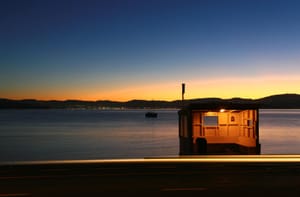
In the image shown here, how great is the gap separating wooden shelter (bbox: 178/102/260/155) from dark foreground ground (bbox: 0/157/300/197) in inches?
228

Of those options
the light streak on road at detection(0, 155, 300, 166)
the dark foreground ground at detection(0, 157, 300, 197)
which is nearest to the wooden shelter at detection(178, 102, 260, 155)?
the light streak on road at detection(0, 155, 300, 166)

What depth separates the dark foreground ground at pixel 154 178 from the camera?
36.6 ft

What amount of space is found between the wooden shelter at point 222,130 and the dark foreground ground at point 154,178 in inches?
228

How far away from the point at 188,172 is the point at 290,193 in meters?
4.60

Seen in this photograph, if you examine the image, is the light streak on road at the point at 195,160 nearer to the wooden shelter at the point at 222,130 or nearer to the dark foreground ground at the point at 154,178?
the dark foreground ground at the point at 154,178

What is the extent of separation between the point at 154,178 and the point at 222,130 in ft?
50.5

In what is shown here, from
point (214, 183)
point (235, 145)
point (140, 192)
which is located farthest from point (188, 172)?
point (235, 145)

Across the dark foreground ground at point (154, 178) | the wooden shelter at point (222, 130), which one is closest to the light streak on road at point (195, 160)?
the dark foreground ground at point (154, 178)

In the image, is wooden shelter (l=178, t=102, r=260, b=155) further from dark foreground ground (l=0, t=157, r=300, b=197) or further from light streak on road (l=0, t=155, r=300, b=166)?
dark foreground ground (l=0, t=157, r=300, b=197)

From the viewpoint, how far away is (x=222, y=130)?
92.6ft

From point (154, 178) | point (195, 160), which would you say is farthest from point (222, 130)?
point (154, 178)

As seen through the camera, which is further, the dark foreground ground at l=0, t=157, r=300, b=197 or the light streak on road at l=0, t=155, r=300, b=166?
the light streak on road at l=0, t=155, r=300, b=166

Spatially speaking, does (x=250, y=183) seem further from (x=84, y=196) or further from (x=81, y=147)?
Answer: (x=81, y=147)

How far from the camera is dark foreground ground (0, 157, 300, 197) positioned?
1116cm
